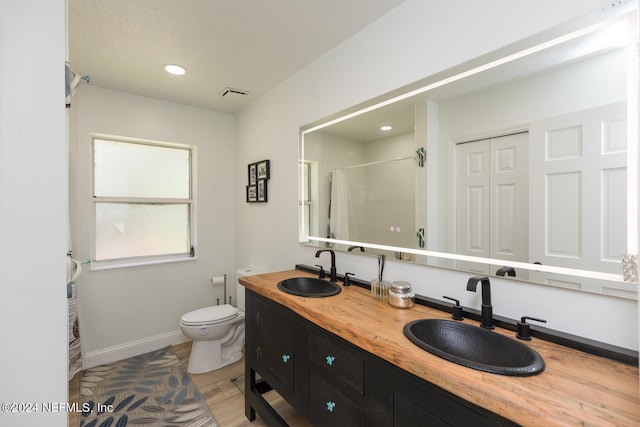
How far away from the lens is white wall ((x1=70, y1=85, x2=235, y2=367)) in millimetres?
2541

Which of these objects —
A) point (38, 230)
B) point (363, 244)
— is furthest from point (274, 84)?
point (38, 230)

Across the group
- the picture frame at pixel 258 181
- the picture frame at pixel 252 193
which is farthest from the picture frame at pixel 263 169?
the picture frame at pixel 252 193

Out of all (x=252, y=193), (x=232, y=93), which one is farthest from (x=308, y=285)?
(x=232, y=93)

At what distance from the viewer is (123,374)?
2.45 meters

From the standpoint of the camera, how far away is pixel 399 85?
157cm

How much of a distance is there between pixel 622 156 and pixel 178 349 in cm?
349

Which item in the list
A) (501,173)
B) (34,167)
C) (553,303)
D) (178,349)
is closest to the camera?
(34,167)

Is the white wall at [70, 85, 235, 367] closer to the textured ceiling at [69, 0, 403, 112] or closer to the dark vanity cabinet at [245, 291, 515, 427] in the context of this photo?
the textured ceiling at [69, 0, 403, 112]

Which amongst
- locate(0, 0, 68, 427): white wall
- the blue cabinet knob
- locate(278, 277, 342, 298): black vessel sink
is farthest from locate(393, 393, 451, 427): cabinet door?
locate(0, 0, 68, 427): white wall

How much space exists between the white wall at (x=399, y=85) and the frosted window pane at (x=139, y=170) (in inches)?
33.8

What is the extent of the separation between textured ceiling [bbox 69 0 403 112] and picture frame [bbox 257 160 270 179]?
2.28 ft

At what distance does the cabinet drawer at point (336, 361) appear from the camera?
1.15 meters

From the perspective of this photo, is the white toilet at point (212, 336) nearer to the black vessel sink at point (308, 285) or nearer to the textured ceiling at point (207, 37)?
the black vessel sink at point (308, 285)

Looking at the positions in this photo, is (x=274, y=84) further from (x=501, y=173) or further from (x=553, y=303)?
(x=553, y=303)
